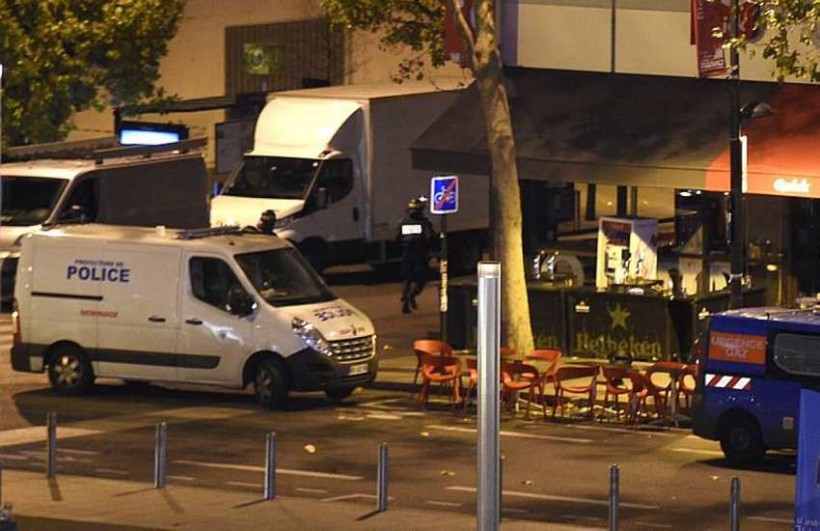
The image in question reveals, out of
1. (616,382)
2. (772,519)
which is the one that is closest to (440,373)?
(616,382)

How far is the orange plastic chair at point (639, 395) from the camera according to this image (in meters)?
23.5

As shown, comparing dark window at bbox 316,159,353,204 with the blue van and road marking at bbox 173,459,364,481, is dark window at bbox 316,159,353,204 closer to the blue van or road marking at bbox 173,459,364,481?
road marking at bbox 173,459,364,481

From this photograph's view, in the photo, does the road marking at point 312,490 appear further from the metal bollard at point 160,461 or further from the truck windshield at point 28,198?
the truck windshield at point 28,198

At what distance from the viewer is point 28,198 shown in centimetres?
3412

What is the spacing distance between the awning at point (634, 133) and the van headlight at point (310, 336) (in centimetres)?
578

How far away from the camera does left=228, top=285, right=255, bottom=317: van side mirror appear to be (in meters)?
24.5

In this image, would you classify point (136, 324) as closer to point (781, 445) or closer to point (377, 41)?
point (781, 445)

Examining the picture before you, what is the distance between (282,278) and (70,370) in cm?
304

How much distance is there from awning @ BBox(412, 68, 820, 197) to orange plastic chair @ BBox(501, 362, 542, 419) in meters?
4.48

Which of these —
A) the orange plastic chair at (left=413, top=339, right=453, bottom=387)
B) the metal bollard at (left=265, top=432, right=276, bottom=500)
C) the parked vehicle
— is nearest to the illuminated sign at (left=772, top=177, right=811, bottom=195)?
the orange plastic chair at (left=413, top=339, right=453, bottom=387)

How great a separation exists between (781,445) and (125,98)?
19818 mm

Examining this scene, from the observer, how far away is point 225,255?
24.8 m

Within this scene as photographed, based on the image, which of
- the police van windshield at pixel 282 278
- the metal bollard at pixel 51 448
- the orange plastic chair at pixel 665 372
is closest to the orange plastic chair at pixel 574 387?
the orange plastic chair at pixel 665 372

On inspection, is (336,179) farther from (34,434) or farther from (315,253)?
(34,434)
